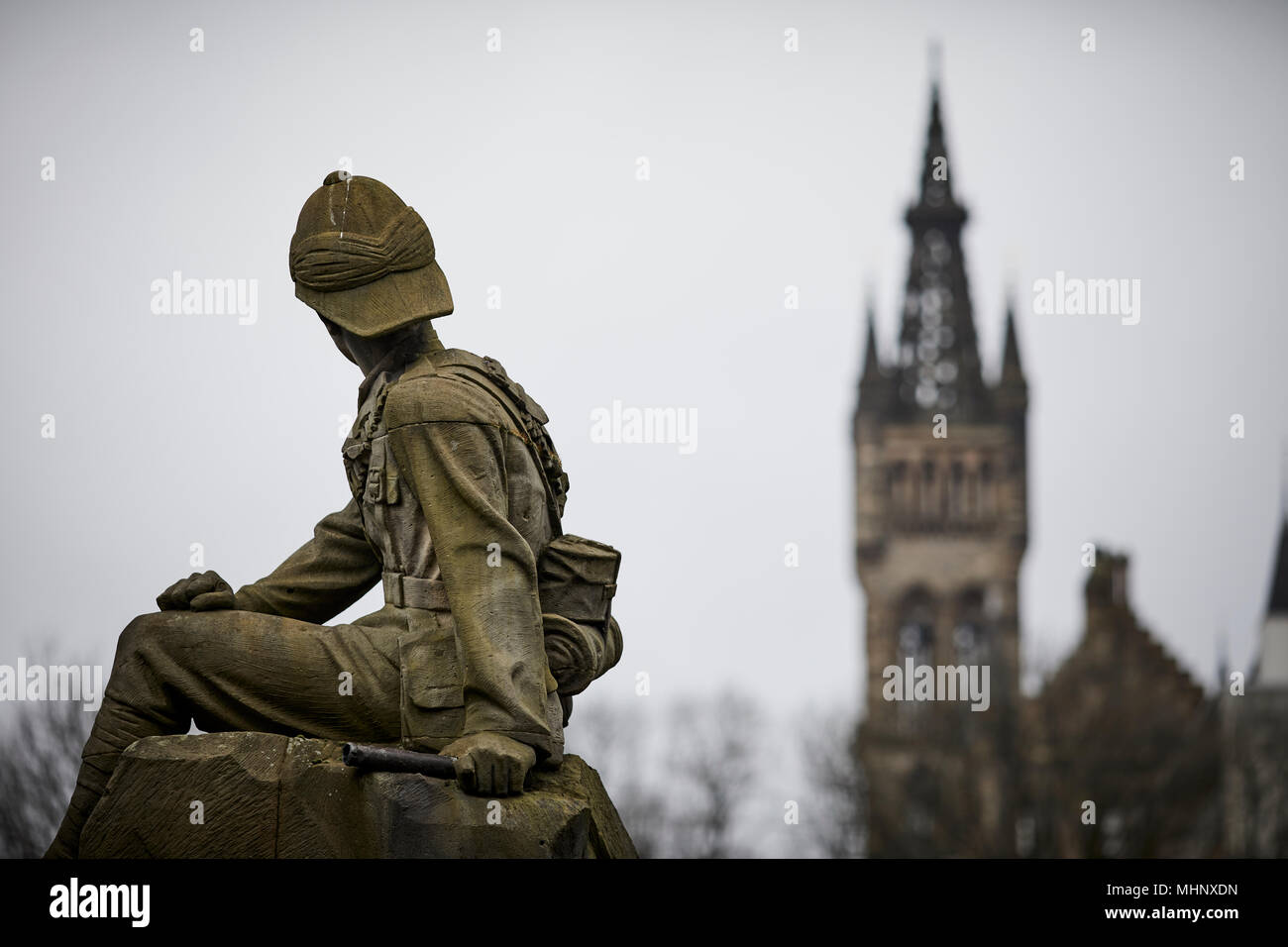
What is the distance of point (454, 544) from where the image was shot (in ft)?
37.9

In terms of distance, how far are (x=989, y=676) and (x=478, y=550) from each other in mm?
103836

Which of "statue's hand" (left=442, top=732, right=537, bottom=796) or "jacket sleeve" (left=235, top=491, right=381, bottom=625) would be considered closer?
"statue's hand" (left=442, top=732, right=537, bottom=796)

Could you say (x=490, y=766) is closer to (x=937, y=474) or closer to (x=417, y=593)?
(x=417, y=593)

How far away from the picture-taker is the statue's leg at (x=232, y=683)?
11.6m

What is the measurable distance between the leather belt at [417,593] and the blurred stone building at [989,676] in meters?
54.4

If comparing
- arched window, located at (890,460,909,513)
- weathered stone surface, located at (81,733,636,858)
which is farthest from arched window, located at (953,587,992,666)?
weathered stone surface, located at (81,733,636,858)

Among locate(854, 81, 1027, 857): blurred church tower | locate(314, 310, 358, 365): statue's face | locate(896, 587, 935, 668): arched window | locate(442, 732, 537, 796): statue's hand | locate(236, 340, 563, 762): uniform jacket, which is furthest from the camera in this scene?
locate(854, 81, 1027, 857): blurred church tower

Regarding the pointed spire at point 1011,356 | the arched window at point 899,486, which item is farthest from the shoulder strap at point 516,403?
the arched window at point 899,486

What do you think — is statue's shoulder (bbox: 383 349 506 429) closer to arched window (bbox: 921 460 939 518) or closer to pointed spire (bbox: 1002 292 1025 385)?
pointed spire (bbox: 1002 292 1025 385)

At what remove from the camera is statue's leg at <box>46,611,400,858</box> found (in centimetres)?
1164

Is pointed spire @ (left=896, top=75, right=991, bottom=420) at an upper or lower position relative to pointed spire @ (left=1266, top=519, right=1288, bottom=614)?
upper

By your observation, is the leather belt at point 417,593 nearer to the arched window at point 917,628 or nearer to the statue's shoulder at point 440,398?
the statue's shoulder at point 440,398

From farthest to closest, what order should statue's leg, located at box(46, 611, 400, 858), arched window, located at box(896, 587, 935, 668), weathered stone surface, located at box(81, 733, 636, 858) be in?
arched window, located at box(896, 587, 935, 668)
statue's leg, located at box(46, 611, 400, 858)
weathered stone surface, located at box(81, 733, 636, 858)
